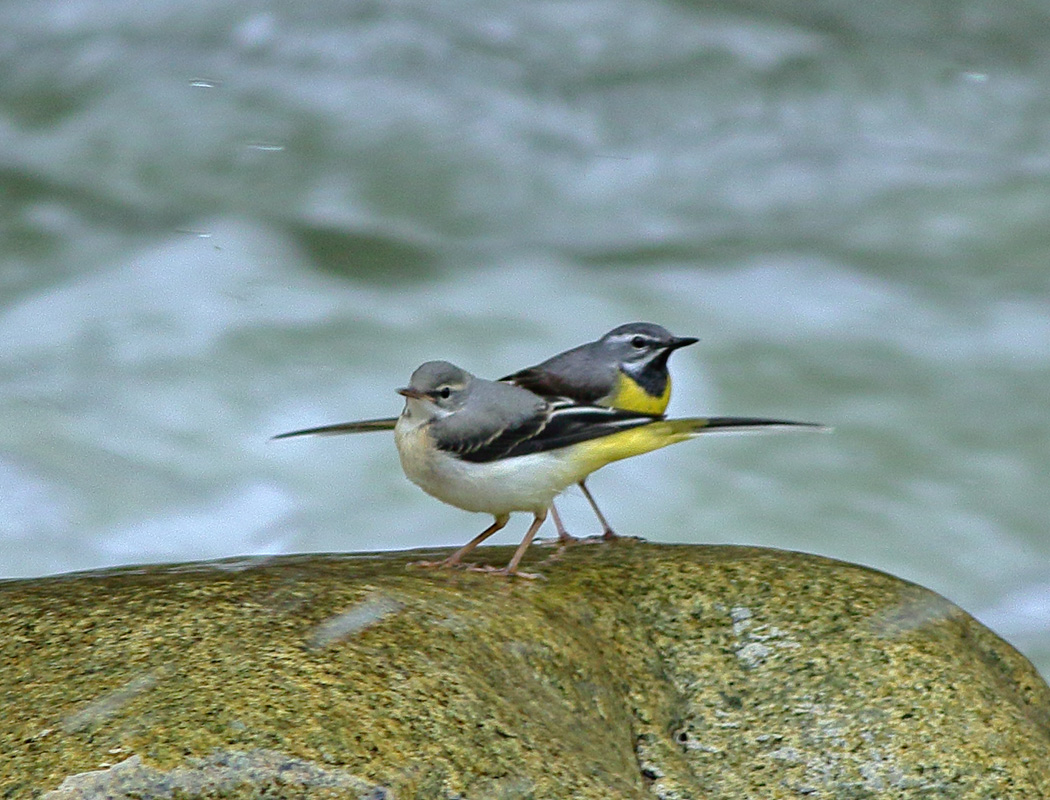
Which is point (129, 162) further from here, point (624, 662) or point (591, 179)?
point (624, 662)

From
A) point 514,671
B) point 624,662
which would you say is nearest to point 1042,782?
point 624,662

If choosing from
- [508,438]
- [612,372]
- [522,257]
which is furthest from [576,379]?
[522,257]

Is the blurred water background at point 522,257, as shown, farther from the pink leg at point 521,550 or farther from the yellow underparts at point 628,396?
the pink leg at point 521,550

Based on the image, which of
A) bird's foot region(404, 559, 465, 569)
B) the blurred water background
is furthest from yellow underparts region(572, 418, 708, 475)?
the blurred water background

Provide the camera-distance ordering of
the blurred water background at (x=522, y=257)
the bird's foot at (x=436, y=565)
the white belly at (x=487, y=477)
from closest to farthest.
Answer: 1. the white belly at (x=487, y=477)
2. the bird's foot at (x=436, y=565)
3. the blurred water background at (x=522, y=257)

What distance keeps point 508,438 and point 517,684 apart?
123cm

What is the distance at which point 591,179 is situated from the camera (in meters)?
14.6

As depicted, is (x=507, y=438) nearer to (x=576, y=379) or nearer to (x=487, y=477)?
(x=487, y=477)

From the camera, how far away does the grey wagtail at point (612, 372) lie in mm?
6562

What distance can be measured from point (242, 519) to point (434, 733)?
817cm

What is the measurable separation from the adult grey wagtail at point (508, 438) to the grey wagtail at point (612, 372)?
1.02 meters

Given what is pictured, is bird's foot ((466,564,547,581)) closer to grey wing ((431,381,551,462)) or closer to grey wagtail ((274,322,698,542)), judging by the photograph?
grey wing ((431,381,551,462))

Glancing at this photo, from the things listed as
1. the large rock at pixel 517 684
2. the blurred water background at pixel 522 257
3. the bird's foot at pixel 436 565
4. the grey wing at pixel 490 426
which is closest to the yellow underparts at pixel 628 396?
the large rock at pixel 517 684

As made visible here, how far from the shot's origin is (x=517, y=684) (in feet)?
14.4
